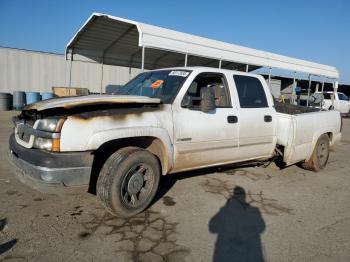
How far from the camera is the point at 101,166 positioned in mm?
3809

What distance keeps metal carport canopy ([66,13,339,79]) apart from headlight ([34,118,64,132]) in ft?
20.5

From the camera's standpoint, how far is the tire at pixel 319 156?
6.12 metres

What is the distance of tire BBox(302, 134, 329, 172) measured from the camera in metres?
6.12

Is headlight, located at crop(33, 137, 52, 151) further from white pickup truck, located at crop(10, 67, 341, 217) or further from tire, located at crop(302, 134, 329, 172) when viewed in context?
tire, located at crop(302, 134, 329, 172)

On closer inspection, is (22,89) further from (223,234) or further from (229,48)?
(223,234)

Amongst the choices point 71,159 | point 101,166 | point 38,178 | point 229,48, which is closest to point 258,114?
point 101,166

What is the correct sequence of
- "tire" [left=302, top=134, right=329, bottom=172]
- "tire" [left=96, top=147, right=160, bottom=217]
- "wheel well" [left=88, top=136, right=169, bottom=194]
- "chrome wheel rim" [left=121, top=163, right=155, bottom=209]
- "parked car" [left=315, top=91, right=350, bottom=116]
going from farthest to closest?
"parked car" [left=315, top=91, right=350, bottom=116] → "tire" [left=302, top=134, right=329, bottom=172] → "wheel well" [left=88, top=136, right=169, bottom=194] → "chrome wheel rim" [left=121, top=163, right=155, bottom=209] → "tire" [left=96, top=147, right=160, bottom=217]

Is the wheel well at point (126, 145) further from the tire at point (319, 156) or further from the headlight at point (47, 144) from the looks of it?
the tire at point (319, 156)

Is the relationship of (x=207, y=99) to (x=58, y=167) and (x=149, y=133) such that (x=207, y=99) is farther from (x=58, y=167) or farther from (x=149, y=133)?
(x=58, y=167)

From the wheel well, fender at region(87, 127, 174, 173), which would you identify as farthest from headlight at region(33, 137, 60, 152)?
the wheel well

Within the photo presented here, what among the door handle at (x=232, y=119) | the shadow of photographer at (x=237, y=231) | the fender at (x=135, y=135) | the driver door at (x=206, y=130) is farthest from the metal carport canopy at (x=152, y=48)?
the shadow of photographer at (x=237, y=231)

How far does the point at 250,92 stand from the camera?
16.5 feet

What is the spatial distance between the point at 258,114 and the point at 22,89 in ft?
51.0

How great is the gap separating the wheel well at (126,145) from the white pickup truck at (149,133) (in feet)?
0.04
